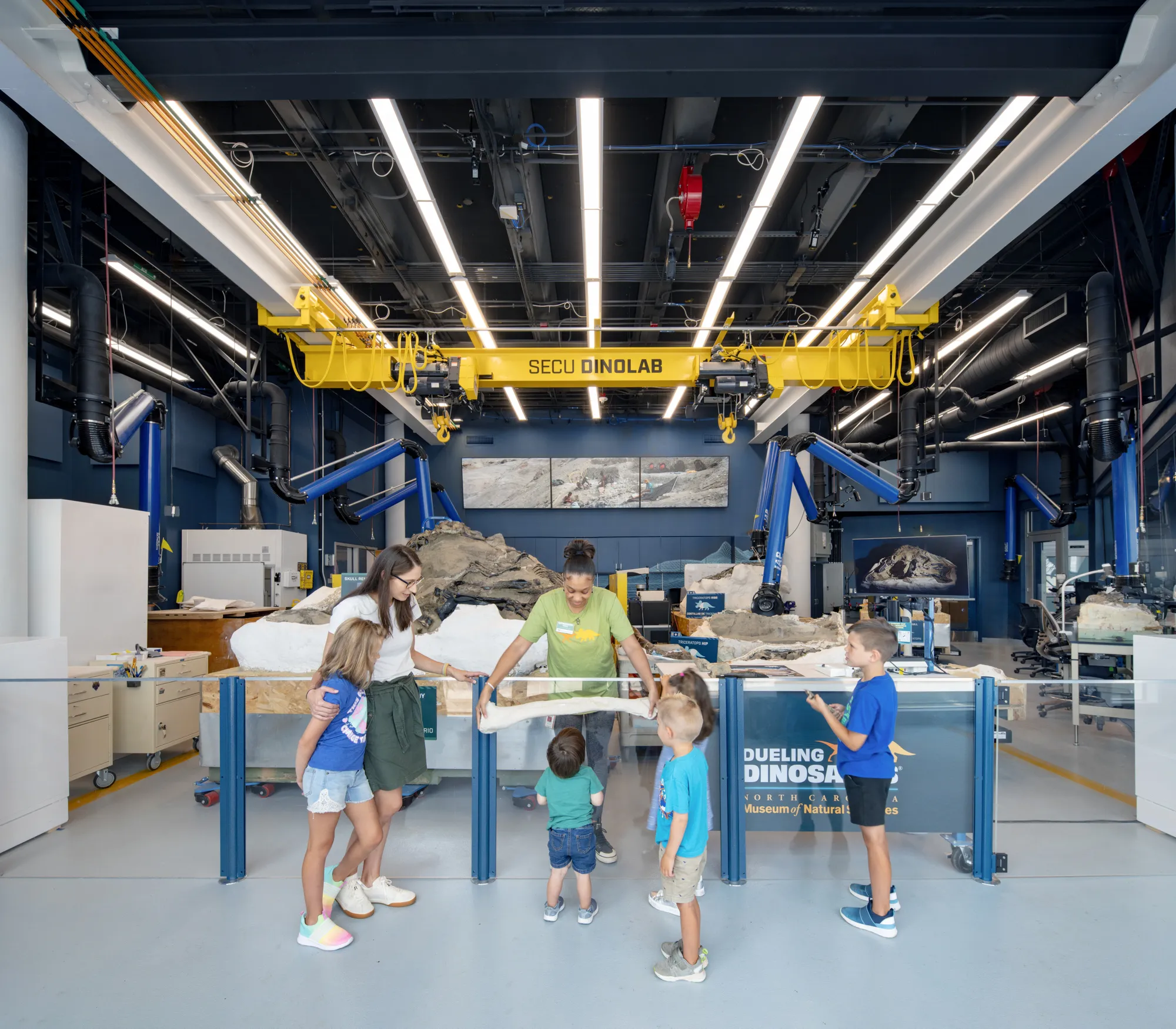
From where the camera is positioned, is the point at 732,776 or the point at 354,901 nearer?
the point at 354,901

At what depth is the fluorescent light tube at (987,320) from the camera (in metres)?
8.24

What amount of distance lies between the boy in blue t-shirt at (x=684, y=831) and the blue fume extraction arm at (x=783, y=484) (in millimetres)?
4284

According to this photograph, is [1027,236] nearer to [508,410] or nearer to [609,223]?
[609,223]

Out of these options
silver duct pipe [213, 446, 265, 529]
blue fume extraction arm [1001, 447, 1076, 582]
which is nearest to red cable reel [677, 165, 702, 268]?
silver duct pipe [213, 446, 265, 529]

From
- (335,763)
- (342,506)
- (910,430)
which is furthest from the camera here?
(342,506)

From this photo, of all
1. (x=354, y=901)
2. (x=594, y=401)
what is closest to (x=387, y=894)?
(x=354, y=901)

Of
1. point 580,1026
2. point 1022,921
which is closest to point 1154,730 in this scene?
point 1022,921

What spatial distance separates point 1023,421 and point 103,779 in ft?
48.1

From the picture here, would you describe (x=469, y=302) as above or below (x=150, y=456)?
above

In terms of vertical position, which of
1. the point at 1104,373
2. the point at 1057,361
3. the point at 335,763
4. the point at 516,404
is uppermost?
the point at 516,404

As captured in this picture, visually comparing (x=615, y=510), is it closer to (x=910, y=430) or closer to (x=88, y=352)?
(x=910, y=430)

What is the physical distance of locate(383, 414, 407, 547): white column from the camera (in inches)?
562

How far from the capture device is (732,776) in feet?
11.7

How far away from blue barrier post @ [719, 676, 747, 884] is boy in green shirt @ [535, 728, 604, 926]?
77 centimetres
